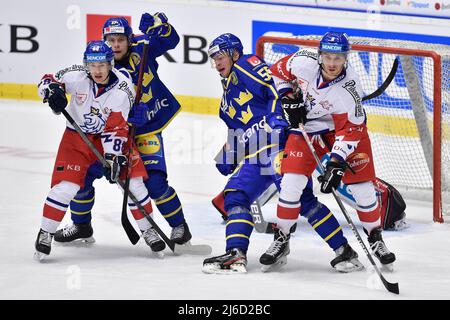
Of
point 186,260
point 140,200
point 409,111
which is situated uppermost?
point 409,111

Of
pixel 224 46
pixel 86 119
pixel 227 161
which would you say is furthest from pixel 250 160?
pixel 86 119

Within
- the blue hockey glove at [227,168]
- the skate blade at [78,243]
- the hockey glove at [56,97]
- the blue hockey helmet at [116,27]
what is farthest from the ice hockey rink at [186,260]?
the blue hockey helmet at [116,27]

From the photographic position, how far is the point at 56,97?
4.91 meters

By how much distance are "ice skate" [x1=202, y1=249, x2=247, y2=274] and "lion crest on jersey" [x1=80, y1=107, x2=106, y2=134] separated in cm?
82

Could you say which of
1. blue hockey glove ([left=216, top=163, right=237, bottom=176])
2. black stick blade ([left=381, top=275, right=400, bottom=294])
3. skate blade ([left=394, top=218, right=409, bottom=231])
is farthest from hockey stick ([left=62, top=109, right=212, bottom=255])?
skate blade ([left=394, top=218, right=409, bottom=231])

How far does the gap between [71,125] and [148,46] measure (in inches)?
21.9

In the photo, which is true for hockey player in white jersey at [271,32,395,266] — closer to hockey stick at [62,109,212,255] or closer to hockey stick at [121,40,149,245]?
hockey stick at [62,109,212,255]

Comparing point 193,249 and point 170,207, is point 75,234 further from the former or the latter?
point 193,249

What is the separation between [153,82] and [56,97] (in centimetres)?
65

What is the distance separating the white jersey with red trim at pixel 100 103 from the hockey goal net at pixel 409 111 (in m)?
1.82

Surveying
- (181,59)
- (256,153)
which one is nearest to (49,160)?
(181,59)

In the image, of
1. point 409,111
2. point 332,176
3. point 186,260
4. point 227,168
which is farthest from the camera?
point 409,111

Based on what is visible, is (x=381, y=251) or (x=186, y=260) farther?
(x=186, y=260)

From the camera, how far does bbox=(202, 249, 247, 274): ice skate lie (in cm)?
476
